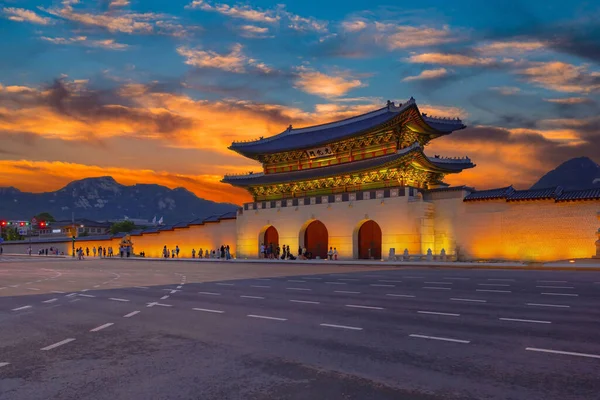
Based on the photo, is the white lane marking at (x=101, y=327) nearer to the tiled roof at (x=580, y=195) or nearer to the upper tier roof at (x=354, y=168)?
the tiled roof at (x=580, y=195)

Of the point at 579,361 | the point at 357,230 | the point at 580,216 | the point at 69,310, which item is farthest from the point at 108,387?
the point at 357,230

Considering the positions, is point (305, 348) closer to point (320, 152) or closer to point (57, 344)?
point (57, 344)

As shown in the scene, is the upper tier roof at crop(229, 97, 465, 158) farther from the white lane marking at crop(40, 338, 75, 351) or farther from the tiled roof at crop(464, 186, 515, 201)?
the white lane marking at crop(40, 338, 75, 351)

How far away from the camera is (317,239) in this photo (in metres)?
47.6

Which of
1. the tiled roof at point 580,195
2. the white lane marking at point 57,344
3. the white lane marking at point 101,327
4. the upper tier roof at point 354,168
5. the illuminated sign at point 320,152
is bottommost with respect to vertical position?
the white lane marking at point 101,327

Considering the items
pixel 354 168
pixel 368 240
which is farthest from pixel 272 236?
pixel 354 168

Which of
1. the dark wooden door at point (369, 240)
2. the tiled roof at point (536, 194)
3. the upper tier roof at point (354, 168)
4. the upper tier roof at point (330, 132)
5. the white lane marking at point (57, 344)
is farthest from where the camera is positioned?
the upper tier roof at point (330, 132)

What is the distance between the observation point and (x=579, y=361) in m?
6.04

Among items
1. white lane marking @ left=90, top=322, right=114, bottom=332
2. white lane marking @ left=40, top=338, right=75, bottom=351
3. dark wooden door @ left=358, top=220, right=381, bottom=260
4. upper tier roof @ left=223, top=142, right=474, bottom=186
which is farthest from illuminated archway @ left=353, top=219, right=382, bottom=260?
white lane marking @ left=40, top=338, right=75, bottom=351

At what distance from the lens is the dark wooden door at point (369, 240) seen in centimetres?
4291

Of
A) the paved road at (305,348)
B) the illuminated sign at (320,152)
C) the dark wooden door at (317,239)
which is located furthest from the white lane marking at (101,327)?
the illuminated sign at (320,152)

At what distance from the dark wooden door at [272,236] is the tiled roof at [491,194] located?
2146cm

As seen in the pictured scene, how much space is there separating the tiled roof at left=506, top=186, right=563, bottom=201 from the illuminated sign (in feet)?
60.8

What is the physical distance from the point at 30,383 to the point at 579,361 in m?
6.88
